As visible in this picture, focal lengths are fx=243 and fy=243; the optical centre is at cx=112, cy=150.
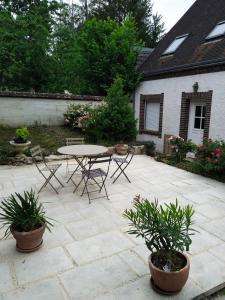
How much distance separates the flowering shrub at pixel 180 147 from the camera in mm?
7137

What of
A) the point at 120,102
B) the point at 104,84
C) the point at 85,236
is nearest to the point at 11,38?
the point at 104,84

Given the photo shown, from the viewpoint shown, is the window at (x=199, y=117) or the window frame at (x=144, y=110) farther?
the window frame at (x=144, y=110)

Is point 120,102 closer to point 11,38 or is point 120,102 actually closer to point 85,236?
point 85,236

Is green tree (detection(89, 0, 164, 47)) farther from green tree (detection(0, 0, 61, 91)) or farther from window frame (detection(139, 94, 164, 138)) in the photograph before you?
window frame (detection(139, 94, 164, 138))

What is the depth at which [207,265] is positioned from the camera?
2.68 metres

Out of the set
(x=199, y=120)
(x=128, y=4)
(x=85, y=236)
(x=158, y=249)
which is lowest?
(x=85, y=236)

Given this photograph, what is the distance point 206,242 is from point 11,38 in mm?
12579

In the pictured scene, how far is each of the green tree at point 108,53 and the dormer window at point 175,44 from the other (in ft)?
4.71

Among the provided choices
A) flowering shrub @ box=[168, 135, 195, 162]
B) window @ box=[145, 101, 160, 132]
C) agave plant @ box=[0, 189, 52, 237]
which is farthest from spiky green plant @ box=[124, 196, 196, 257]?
window @ box=[145, 101, 160, 132]

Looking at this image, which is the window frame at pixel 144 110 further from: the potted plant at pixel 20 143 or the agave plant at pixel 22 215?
the agave plant at pixel 22 215

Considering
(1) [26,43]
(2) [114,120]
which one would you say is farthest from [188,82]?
(1) [26,43]

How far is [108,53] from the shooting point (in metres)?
10.3

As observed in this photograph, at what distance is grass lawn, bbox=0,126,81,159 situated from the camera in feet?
25.5

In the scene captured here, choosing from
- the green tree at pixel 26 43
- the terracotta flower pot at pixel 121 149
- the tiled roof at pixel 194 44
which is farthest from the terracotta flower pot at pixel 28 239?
the green tree at pixel 26 43
